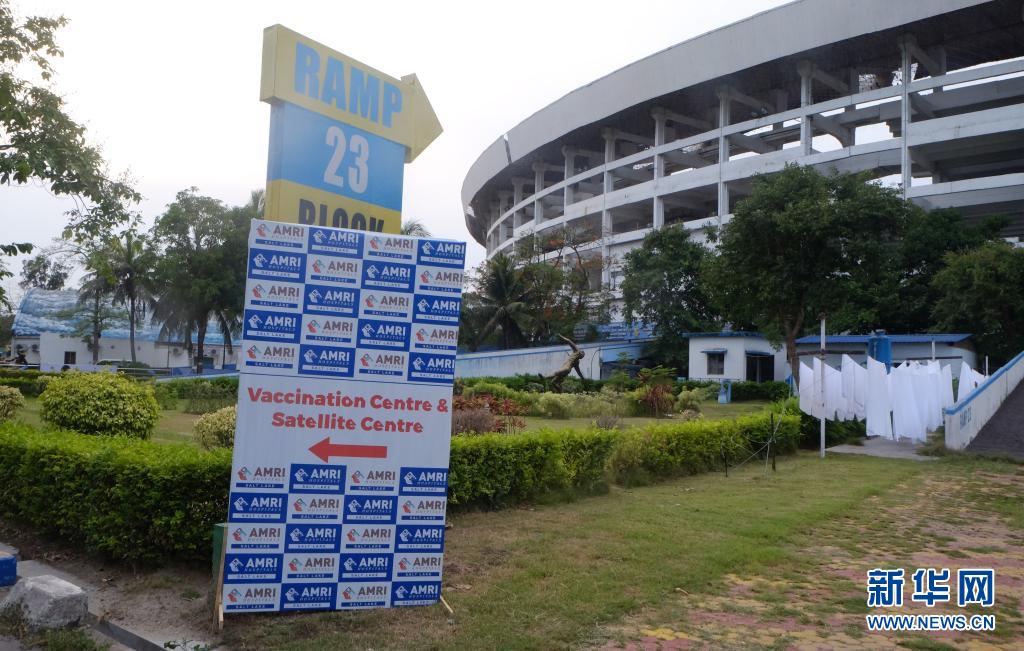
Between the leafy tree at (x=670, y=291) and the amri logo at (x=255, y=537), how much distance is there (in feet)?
Answer: 99.1

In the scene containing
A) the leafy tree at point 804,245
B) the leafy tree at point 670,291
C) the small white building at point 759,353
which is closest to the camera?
the leafy tree at point 804,245

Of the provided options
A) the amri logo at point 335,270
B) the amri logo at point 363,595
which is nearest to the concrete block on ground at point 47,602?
the amri logo at point 363,595

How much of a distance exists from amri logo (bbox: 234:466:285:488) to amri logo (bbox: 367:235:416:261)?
150 cm

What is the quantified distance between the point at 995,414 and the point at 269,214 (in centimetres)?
1901

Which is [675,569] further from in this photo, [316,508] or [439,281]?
[439,281]

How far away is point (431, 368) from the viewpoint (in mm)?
4781

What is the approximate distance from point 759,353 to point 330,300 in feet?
94.6

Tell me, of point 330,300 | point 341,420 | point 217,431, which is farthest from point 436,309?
point 217,431

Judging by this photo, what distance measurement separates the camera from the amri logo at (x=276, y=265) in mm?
4445

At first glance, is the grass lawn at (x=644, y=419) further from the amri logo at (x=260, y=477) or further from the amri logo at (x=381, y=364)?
the amri logo at (x=260, y=477)

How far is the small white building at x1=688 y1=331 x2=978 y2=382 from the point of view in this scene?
2684 centimetres

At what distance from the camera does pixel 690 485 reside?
9.85 meters

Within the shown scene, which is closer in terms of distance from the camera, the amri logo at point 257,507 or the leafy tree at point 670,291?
the amri logo at point 257,507

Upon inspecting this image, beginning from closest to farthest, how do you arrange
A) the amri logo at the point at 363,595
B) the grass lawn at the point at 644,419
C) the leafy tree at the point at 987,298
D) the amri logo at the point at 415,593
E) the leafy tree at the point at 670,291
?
the amri logo at the point at 363,595, the amri logo at the point at 415,593, the grass lawn at the point at 644,419, the leafy tree at the point at 987,298, the leafy tree at the point at 670,291
